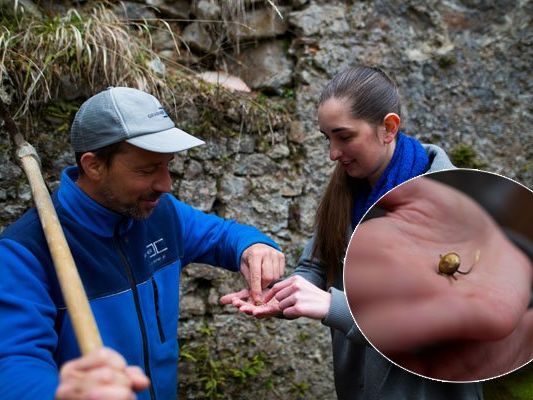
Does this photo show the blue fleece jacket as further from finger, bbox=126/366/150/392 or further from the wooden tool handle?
finger, bbox=126/366/150/392

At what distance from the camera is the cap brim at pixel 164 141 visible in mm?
1559

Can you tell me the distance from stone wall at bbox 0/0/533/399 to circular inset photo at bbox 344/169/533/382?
166 centimetres

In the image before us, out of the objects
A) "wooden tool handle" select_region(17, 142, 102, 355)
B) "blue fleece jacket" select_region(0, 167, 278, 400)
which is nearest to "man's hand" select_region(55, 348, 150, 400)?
"wooden tool handle" select_region(17, 142, 102, 355)

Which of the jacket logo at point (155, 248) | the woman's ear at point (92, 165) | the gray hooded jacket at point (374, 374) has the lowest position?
the gray hooded jacket at point (374, 374)

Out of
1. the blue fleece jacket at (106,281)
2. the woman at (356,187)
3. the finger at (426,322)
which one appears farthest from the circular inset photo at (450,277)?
the blue fleece jacket at (106,281)

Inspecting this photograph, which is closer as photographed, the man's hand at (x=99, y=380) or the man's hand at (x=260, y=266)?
the man's hand at (x=99, y=380)

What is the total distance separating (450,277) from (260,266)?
27.1 inches

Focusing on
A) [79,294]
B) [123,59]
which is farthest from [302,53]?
[79,294]

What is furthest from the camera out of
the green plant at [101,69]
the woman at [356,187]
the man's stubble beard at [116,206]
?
the green plant at [101,69]

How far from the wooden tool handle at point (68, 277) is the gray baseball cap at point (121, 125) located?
23 cm

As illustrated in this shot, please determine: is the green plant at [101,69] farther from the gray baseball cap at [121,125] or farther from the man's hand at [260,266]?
the man's hand at [260,266]

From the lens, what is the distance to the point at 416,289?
1.33 m

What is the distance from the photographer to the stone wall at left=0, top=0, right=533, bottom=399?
2977mm

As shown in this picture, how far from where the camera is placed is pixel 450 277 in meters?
1.32
